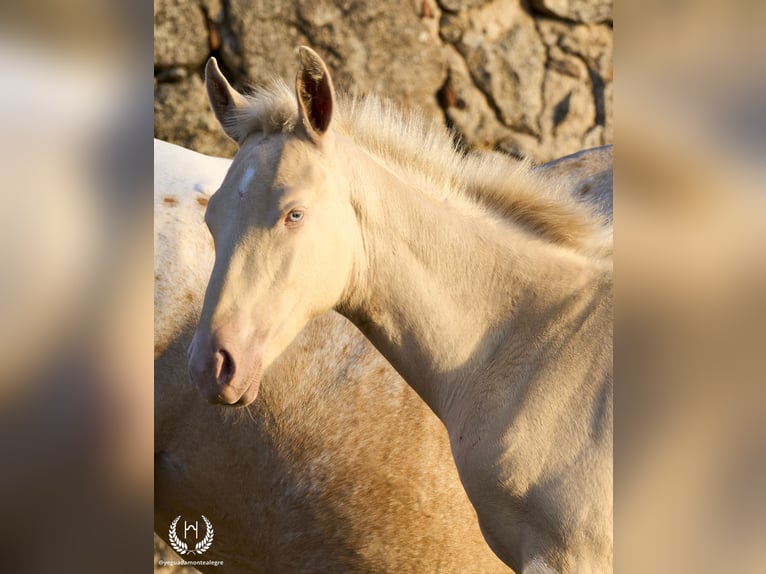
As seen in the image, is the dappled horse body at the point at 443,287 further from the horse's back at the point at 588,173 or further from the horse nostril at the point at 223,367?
the horse's back at the point at 588,173

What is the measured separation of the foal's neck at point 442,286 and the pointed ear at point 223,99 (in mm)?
315

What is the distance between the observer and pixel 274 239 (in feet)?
5.85

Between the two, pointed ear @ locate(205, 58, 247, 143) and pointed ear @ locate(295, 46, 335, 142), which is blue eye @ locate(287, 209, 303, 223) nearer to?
pointed ear @ locate(295, 46, 335, 142)

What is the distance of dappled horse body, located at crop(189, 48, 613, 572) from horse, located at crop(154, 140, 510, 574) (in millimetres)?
373

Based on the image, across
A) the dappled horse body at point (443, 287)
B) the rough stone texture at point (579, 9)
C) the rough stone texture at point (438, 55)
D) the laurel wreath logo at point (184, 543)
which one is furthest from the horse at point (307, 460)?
the rough stone texture at point (579, 9)

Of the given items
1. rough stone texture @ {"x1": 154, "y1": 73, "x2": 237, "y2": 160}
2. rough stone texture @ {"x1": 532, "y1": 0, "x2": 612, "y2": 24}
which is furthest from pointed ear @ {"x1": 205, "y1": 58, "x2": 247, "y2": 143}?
rough stone texture @ {"x1": 532, "y1": 0, "x2": 612, "y2": 24}

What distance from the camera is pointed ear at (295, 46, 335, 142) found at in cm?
178

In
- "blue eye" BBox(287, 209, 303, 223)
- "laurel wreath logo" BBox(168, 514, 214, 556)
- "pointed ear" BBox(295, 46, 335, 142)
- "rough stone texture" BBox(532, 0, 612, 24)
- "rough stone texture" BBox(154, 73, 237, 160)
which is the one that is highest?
"rough stone texture" BBox(532, 0, 612, 24)

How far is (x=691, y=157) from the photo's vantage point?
214 cm

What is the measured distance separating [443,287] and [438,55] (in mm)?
961

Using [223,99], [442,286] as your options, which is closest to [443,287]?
[442,286]

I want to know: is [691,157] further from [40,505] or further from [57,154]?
[40,505]

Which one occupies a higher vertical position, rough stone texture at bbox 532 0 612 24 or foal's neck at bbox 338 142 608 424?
rough stone texture at bbox 532 0 612 24

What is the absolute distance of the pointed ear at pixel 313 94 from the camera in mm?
1781
